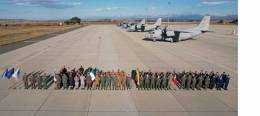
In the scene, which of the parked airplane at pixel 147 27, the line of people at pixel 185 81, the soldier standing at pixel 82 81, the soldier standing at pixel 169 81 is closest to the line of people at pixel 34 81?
the soldier standing at pixel 82 81

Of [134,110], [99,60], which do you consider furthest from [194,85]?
[99,60]

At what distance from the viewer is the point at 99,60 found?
1083 inches

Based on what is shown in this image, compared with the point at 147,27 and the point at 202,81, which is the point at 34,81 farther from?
the point at 147,27

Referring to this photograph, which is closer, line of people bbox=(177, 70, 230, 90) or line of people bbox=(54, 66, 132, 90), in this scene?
line of people bbox=(54, 66, 132, 90)

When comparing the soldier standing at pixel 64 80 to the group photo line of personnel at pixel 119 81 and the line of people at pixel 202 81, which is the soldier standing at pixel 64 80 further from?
the line of people at pixel 202 81

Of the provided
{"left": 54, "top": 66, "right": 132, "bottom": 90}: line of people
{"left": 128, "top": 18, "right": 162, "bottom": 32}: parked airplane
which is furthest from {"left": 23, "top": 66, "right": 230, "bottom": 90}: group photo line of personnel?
{"left": 128, "top": 18, "right": 162, "bottom": 32}: parked airplane

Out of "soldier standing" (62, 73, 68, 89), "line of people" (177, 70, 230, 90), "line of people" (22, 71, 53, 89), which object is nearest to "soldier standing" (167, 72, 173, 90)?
"line of people" (177, 70, 230, 90)

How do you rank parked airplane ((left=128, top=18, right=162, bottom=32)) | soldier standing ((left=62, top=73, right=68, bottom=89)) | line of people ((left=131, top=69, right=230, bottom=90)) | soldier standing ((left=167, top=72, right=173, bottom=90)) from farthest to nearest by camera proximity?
parked airplane ((left=128, top=18, right=162, bottom=32)) → soldier standing ((left=167, top=72, right=173, bottom=90)) → line of people ((left=131, top=69, right=230, bottom=90)) → soldier standing ((left=62, top=73, right=68, bottom=89))

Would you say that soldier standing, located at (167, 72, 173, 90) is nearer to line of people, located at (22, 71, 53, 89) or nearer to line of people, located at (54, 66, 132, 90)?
line of people, located at (54, 66, 132, 90)

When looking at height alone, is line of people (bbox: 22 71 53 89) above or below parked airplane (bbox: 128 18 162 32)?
below

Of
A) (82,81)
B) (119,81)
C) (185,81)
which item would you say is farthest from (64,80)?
(185,81)

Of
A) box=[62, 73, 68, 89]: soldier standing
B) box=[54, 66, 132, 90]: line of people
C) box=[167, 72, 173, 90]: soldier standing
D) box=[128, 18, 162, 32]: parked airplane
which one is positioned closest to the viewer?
box=[62, 73, 68, 89]: soldier standing

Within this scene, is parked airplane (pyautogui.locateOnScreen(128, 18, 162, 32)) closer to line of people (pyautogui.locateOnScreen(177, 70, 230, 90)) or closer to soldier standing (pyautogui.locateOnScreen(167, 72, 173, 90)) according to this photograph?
soldier standing (pyautogui.locateOnScreen(167, 72, 173, 90))
